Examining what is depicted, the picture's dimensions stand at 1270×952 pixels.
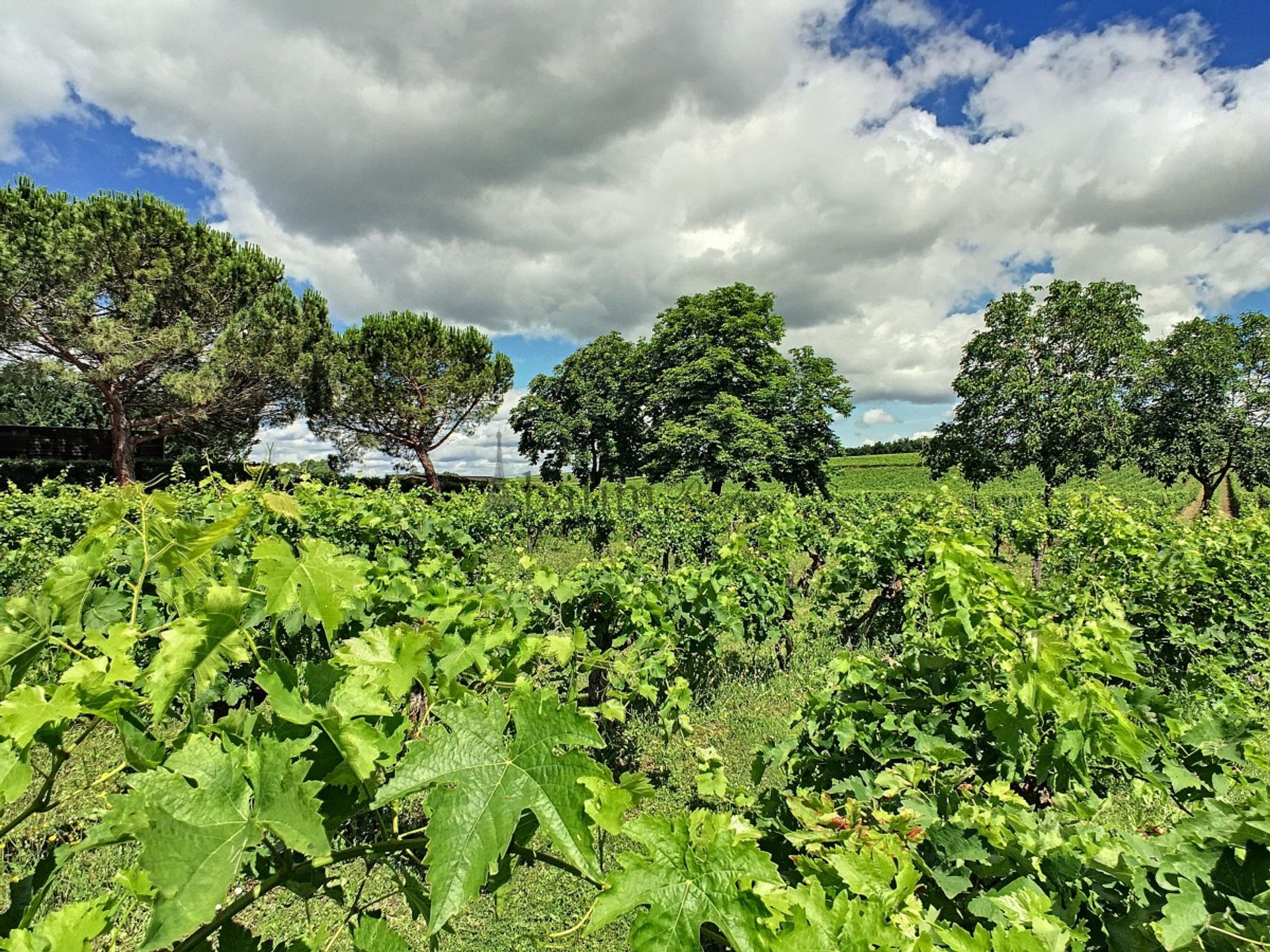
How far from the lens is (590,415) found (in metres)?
32.3

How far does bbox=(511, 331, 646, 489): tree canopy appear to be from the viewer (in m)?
32.1

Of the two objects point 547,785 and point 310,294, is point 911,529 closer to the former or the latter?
point 547,785

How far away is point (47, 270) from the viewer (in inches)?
688

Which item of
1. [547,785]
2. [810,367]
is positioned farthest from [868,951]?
[810,367]

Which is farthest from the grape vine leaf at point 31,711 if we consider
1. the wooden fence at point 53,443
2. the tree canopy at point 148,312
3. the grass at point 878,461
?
the grass at point 878,461

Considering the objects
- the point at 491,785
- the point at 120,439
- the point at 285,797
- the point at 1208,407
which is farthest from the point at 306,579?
the point at 1208,407

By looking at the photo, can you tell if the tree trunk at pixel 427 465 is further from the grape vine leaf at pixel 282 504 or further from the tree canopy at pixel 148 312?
the grape vine leaf at pixel 282 504

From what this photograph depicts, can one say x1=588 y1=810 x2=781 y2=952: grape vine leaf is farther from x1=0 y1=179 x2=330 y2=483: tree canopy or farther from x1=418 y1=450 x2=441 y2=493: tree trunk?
x1=418 y1=450 x2=441 y2=493: tree trunk

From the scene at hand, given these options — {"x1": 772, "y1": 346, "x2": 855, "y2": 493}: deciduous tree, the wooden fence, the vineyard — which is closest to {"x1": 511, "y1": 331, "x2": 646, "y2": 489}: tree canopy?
{"x1": 772, "y1": 346, "x2": 855, "y2": 493}: deciduous tree

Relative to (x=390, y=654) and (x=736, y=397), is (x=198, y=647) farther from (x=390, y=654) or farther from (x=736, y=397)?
(x=736, y=397)

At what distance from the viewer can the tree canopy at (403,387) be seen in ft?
93.5

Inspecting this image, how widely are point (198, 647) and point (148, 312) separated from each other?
24660 millimetres

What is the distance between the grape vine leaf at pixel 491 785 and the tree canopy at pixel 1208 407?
33679 millimetres

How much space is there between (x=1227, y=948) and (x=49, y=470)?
34754 mm
